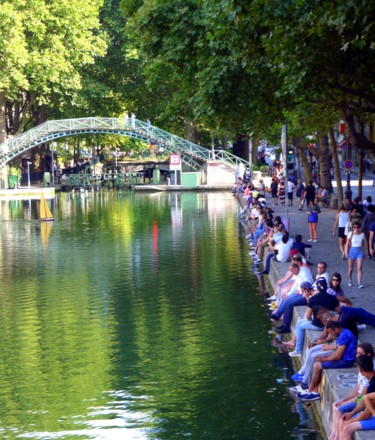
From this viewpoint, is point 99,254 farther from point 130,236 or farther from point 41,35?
point 41,35

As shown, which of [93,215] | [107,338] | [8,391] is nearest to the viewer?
[8,391]

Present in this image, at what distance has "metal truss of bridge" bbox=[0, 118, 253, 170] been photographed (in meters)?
68.8

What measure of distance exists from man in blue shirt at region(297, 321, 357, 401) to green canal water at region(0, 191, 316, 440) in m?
0.38

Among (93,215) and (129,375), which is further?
(93,215)

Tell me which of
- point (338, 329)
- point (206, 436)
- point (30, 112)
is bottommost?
point (206, 436)

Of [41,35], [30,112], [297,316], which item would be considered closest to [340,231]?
[297,316]

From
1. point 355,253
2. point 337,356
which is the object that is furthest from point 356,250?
point 337,356

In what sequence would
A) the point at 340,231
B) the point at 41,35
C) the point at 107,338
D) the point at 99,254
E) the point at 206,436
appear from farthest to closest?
the point at 41,35 < the point at 99,254 < the point at 340,231 < the point at 107,338 < the point at 206,436

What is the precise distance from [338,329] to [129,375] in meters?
3.81

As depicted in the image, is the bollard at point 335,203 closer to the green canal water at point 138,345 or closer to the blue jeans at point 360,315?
the green canal water at point 138,345

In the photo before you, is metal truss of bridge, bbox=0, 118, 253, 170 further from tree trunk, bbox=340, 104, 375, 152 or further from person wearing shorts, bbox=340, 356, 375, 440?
person wearing shorts, bbox=340, 356, 375, 440

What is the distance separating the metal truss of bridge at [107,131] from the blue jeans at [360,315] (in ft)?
175

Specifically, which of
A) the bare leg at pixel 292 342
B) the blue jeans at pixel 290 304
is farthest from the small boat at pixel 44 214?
the bare leg at pixel 292 342

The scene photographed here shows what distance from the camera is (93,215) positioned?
1761 inches
